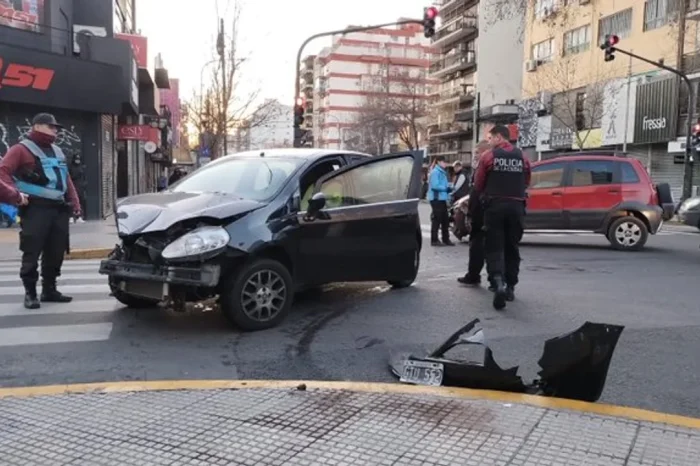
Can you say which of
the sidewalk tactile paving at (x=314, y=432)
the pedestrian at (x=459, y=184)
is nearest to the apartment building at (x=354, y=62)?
the pedestrian at (x=459, y=184)

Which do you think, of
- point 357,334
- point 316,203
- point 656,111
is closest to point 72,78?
point 316,203

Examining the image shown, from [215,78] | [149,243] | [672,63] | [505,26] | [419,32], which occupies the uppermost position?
[419,32]

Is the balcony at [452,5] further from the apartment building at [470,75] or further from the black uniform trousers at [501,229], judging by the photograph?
the black uniform trousers at [501,229]

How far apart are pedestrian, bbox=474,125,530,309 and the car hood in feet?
7.85

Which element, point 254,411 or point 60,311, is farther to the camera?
point 60,311

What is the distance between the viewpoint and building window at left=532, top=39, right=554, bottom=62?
1694 inches

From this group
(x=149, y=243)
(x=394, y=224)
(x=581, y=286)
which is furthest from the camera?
(x=581, y=286)

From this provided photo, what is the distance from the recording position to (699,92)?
A: 99.2ft

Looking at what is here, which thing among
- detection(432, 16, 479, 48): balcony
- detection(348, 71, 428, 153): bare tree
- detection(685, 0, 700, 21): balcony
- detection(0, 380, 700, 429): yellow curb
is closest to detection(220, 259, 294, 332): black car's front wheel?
detection(0, 380, 700, 429): yellow curb

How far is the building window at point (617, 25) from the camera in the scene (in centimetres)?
3547

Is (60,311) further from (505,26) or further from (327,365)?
(505,26)

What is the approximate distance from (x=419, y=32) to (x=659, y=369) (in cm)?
12209

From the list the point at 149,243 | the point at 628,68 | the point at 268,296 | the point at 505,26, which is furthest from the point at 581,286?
the point at 505,26

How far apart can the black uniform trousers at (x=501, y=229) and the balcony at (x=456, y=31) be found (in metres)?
70.1
